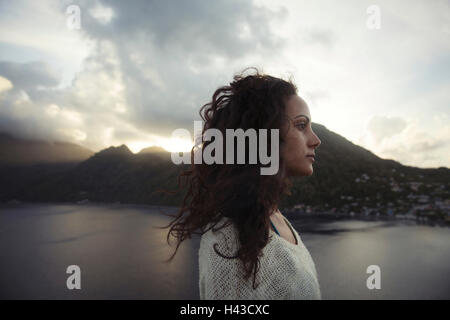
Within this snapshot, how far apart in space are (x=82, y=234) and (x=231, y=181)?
5813 centimetres

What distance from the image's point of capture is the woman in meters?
0.89

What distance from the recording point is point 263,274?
90 cm

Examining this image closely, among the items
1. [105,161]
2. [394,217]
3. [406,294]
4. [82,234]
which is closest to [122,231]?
[82,234]

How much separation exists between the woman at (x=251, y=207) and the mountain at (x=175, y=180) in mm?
22573

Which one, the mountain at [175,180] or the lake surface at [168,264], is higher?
the mountain at [175,180]

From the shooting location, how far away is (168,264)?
3303 cm

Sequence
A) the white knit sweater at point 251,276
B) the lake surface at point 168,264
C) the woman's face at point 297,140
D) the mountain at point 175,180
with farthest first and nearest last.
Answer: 1. the mountain at point 175,180
2. the lake surface at point 168,264
3. the woman's face at point 297,140
4. the white knit sweater at point 251,276

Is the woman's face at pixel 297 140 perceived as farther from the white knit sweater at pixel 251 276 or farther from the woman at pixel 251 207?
the white knit sweater at pixel 251 276

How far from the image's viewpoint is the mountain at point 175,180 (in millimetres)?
64562

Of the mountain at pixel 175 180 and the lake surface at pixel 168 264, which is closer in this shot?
the lake surface at pixel 168 264

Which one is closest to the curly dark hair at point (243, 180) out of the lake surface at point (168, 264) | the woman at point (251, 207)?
the woman at point (251, 207)

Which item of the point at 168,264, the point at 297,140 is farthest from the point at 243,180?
the point at 168,264

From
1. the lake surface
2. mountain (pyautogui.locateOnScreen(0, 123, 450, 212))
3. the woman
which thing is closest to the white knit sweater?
the woman

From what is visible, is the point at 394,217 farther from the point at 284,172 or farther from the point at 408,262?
the point at 284,172
